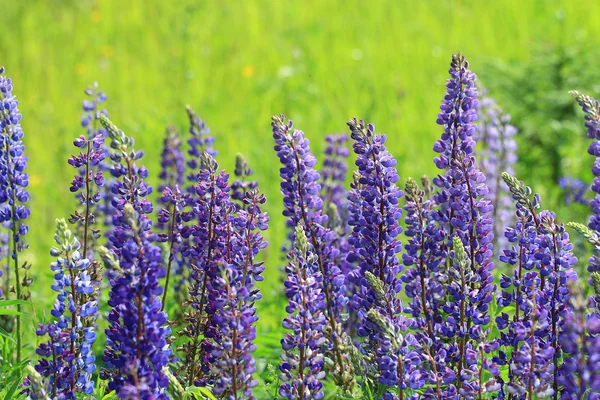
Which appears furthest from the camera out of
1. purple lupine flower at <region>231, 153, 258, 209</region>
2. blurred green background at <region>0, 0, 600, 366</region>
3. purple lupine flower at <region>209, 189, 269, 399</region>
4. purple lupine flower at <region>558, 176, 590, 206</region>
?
blurred green background at <region>0, 0, 600, 366</region>

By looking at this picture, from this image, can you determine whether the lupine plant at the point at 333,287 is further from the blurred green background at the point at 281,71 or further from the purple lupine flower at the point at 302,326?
the blurred green background at the point at 281,71

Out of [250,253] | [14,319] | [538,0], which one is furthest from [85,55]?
[250,253]

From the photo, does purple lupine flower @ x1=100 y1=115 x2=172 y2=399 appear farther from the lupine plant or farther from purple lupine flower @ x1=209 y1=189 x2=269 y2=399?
purple lupine flower @ x1=209 y1=189 x2=269 y2=399

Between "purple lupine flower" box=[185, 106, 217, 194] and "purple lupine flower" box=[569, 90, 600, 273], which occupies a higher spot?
"purple lupine flower" box=[185, 106, 217, 194]

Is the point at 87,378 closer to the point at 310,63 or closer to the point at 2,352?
the point at 2,352

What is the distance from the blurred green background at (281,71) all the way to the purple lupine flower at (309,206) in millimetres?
3013

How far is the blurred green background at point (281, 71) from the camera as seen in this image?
7.00 meters

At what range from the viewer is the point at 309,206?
116 inches

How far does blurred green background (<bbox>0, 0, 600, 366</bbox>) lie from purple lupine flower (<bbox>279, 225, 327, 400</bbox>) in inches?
132

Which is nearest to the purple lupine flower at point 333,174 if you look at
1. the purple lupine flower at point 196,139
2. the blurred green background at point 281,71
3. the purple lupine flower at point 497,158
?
the purple lupine flower at point 196,139

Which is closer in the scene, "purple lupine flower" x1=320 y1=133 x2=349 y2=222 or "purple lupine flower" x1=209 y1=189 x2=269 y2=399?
"purple lupine flower" x1=209 y1=189 x2=269 y2=399

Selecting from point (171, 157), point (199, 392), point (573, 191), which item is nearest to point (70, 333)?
point (199, 392)

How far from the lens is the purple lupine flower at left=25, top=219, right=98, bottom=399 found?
2592mm

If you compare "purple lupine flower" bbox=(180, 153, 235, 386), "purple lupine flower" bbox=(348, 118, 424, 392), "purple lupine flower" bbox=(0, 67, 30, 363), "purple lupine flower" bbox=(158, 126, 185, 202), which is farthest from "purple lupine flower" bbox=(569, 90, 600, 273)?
"purple lupine flower" bbox=(158, 126, 185, 202)
